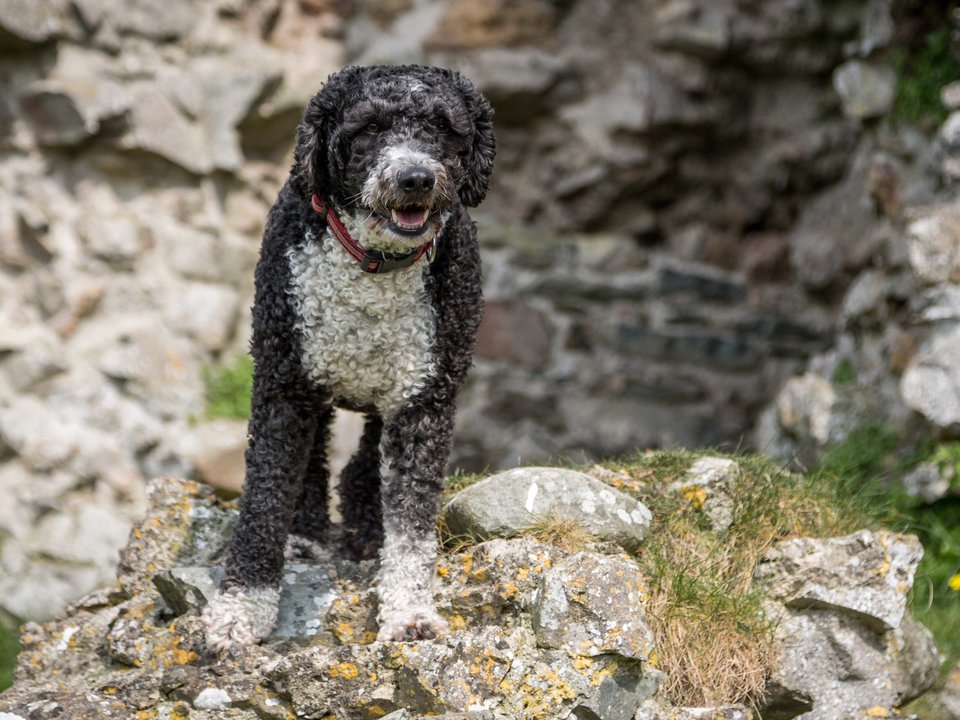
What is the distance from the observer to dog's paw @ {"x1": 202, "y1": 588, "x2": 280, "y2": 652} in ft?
11.4

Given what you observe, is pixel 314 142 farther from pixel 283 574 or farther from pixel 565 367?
pixel 565 367

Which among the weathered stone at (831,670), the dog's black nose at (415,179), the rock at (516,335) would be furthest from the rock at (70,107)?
the weathered stone at (831,670)

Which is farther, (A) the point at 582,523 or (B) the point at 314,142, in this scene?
(A) the point at 582,523

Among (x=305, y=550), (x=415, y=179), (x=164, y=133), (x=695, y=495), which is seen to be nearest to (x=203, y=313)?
(x=164, y=133)

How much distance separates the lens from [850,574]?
371 centimetres

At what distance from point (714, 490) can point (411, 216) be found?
1563 mm

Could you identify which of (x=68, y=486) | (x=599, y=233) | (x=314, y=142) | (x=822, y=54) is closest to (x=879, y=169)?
(x=822, y=54)

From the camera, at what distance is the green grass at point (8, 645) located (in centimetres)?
568

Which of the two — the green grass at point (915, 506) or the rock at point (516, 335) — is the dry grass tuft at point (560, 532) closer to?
the green grass at point (915, 506)

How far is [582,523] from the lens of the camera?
3.63m

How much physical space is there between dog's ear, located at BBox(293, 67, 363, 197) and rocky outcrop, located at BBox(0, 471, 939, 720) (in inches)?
46.7

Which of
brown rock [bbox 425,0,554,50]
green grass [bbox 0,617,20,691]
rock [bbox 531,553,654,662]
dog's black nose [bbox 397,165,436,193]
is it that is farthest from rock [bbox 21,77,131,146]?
rock [bbox 531,553,654,662]

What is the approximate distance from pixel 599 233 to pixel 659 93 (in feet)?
3.03

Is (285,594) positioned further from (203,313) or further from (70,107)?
(70,107)
